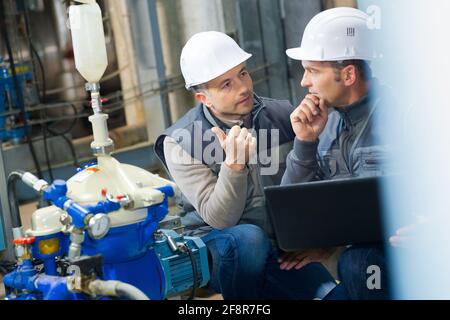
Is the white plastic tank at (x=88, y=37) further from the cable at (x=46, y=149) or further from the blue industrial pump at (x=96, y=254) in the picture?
the cable at (x=46, y=149)

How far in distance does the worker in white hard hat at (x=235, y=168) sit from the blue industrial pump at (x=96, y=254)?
10cm

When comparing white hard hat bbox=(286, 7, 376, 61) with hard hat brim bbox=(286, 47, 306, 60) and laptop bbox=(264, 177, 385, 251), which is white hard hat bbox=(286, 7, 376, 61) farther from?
laptop bbox=(264, 177, 385, 251)

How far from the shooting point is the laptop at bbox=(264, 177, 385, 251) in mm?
1637

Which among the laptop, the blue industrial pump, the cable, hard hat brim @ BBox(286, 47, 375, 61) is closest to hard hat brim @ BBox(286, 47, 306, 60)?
hard hat brim @ BBox(286, 47, 375, 61)

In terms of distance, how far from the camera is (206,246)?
74.0 inches

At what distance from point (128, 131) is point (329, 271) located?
79cm

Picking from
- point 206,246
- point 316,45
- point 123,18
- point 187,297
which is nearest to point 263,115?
point 316,45

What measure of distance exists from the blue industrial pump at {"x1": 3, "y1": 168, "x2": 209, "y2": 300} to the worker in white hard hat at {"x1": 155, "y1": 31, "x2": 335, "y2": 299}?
10 cm

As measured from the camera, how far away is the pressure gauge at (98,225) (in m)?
1.58

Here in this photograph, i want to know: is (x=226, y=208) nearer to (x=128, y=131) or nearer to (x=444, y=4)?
(x=128, y=131)

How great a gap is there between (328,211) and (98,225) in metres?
0.52

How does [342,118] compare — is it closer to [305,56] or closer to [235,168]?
[305,56]

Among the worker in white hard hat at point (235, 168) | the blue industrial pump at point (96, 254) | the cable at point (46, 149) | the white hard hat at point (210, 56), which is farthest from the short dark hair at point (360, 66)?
the cable at point (46, 149)

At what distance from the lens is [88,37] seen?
5.72 feet
